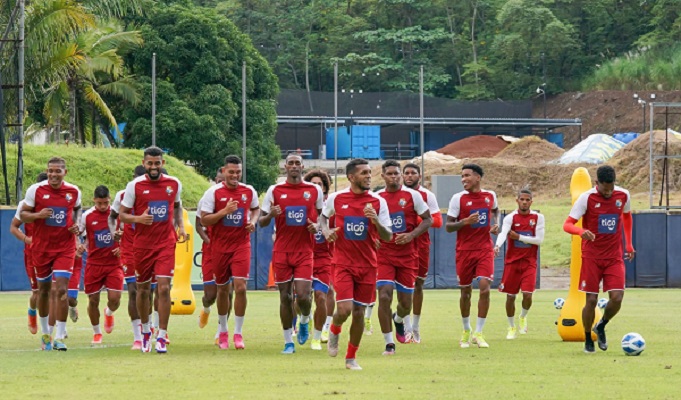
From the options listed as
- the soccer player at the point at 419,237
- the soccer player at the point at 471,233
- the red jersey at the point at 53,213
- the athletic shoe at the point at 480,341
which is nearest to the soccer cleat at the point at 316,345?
the soccer player at the point at 419,237

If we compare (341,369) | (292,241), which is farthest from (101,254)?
(341,369)

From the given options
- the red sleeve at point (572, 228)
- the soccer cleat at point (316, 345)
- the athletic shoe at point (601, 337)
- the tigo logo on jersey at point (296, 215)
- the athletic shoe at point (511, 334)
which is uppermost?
the tigo logo on jersey at point (296, 215)

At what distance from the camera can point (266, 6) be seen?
9162cm

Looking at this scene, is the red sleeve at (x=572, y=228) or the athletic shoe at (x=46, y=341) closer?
the red sleeve at (x=572, y=228)

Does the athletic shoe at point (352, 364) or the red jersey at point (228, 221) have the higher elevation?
the red jersey at point (228, 221)

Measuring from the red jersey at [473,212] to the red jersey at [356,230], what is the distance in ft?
10.2

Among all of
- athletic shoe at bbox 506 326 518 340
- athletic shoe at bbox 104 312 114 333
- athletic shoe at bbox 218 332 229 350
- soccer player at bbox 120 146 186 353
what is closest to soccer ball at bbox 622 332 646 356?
athletic shoe at bbox 506 326 518 340

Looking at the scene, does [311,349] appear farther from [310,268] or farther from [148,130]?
[148,130]

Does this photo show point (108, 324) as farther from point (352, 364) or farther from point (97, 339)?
point (352, 364)

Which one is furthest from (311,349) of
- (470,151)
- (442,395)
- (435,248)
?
(470,151)

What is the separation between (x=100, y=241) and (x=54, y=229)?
5.56 ft

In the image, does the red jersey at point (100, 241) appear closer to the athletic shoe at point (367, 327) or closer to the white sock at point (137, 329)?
the white sock at point (137, 329)

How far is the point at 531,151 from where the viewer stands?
7156 centimetres

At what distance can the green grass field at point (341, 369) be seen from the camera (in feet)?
37.8
